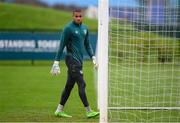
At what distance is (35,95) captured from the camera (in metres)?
17.0

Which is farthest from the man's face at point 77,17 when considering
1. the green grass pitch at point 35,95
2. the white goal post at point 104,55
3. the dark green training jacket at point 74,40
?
the green grass pitch at point 35,95

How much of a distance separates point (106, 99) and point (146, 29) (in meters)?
2.10

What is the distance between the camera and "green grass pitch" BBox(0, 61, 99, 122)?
42.3 ft

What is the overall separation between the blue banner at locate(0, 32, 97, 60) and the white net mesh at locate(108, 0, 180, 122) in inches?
535

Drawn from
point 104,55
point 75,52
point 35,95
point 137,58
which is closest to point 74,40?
point 75,52

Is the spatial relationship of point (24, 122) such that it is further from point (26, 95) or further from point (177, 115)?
point (26, 95)

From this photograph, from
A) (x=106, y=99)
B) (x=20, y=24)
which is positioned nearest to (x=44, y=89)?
(x=106, y=99)

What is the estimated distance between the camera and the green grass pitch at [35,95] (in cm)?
1289

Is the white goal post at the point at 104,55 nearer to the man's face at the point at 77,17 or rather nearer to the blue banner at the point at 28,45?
the man's face at the point at 77,17

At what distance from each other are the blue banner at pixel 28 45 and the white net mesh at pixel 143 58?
1359cm

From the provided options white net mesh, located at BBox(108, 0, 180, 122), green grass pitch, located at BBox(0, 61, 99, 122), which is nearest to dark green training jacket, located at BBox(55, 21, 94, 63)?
white net mesh, located at BBox(108, 0, 180, 122)

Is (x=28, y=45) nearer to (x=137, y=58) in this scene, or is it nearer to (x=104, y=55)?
(x=137, y=58)

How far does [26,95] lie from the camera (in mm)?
17000

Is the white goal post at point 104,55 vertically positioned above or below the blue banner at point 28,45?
above
